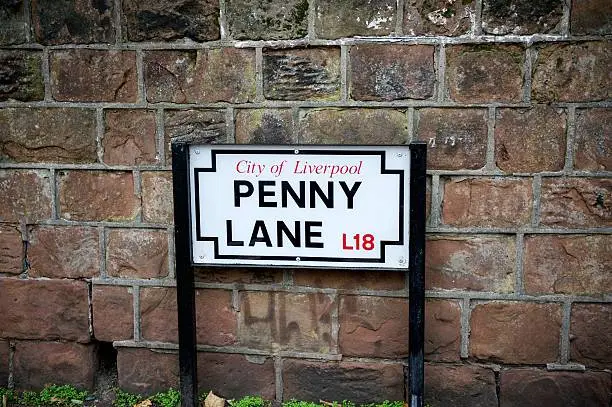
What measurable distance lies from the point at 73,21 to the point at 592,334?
262 cm

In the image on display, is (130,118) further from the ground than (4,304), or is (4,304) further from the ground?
(130,118)

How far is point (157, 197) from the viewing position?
2.86 metres

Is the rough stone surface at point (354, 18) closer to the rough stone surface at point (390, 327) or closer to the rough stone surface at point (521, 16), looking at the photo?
the rough stone surface at point (521, 16)

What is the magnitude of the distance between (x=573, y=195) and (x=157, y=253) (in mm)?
1821

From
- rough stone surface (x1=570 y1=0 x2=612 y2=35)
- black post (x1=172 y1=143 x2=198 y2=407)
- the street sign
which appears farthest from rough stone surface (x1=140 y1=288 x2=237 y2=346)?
rough stone surface (x1=570 y1=0 x2=612 y2=35)

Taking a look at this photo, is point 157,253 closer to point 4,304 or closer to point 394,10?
point 4,304

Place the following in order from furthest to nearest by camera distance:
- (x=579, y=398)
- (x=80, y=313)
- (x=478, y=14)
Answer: (x=80, y=313)
(x=579, y=398)
(x=478, y=14)

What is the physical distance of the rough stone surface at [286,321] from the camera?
2857 mm

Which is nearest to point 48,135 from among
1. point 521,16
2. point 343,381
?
point 343,381

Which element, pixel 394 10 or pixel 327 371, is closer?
pixel 394 10

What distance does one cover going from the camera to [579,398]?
2781 millimetres

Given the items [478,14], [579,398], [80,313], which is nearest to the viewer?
[478,14]

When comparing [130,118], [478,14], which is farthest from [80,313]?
[478,14]

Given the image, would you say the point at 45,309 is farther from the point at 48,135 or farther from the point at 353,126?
the point at 353,126
